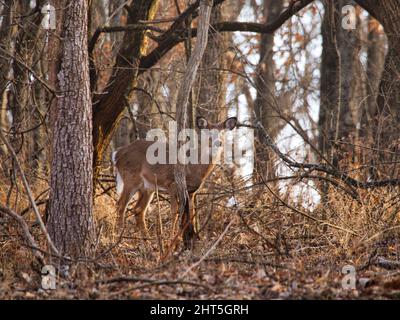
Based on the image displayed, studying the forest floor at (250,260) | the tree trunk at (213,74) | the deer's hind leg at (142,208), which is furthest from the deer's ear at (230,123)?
the deer's hind leg at (142,208)

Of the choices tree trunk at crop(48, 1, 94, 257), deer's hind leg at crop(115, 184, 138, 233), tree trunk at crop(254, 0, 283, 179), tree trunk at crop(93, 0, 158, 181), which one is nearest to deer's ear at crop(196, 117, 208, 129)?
tree trunk at crop(93, 0, 158, 181)

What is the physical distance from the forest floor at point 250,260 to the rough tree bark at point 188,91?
0.71ft

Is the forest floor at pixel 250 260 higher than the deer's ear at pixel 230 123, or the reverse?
the deer's ear at pixel 230 123

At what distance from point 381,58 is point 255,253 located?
14.9 metres

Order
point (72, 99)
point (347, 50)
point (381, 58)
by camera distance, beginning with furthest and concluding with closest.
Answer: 1. point (381, 58)
2. point (347, 50)
3. point (72, 99)

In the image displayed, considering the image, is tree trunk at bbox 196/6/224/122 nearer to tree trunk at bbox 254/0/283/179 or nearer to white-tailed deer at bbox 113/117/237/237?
white-tailed deer at bbox 113/117/237/237

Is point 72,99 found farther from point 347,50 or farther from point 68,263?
point 347,50

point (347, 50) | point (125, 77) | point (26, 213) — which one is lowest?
point (26, 213)

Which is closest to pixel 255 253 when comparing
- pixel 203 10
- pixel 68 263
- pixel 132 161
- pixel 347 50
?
pixel 68 263

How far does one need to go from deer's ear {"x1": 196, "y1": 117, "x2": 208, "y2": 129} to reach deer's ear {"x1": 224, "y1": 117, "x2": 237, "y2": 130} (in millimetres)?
287

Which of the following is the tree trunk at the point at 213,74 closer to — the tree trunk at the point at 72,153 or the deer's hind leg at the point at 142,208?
the deer's hind leg at the point at 142,208

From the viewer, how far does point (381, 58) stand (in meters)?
21.8

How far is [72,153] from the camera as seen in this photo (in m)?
7.71

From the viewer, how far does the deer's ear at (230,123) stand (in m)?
10.4
